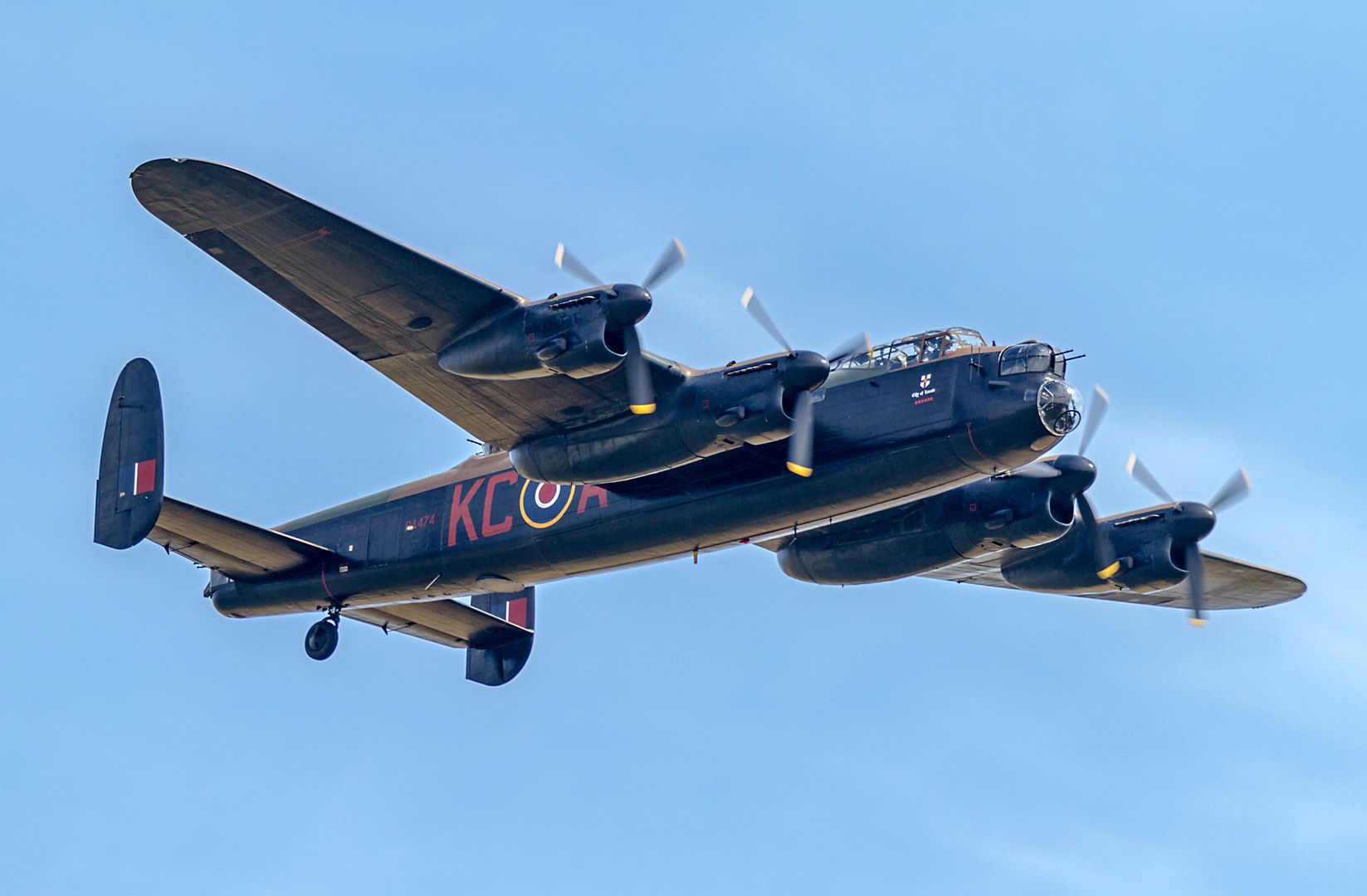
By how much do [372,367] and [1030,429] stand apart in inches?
422

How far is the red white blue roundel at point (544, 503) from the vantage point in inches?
1117

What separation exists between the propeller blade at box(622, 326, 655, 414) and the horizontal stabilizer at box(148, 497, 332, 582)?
8.80 m

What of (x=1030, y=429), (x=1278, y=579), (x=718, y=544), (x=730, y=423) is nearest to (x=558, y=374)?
(x=730, y=423)

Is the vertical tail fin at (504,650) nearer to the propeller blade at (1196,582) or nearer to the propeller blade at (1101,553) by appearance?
the propeller blade at (1101,553)

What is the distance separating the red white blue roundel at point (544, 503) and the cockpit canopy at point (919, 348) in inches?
216

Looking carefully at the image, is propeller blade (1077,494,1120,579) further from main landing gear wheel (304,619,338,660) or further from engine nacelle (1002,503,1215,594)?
main landing gear wheel (304,619,338,660)

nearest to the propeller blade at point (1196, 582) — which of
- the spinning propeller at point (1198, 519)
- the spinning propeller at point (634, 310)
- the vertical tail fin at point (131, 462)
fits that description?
the spinning propeller at point (1198, 519)

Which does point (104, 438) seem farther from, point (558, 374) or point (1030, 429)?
point (1030, 429)

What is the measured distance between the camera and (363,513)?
3088 centimetres

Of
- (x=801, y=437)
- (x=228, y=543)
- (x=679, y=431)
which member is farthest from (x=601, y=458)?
(x=228, y=543)

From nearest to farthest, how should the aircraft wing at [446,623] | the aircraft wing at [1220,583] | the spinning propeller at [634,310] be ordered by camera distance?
the spinning propeller at [634,310], the aircraft wing at [446,623], the aircraft wing at [1220,583]

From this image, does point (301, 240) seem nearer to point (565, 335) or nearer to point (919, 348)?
point (565, 335)

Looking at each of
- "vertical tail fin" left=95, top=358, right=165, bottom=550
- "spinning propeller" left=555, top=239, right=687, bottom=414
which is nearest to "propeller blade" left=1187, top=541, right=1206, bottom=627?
"spinning propeller" left=555, top=239, right=687, bottom=414

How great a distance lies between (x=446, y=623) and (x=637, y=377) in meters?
10.4
